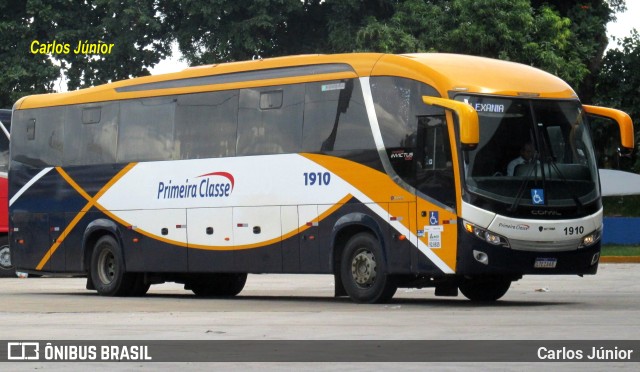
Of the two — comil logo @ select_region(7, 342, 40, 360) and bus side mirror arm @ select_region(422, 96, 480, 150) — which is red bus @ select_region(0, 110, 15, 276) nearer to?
bus side mirror arm @ select_region(422, 96, 480, 150)

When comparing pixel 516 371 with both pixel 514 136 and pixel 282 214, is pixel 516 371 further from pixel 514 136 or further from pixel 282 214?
pixel 282 214

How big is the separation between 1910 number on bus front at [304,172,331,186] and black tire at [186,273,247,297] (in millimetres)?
4142

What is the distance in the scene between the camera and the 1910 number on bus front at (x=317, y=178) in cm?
2022

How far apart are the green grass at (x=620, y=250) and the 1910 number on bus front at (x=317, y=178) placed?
19909mm

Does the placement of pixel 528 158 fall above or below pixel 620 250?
above

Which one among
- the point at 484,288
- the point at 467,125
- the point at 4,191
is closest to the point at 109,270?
the point at 484,288

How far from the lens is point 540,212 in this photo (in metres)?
18.6

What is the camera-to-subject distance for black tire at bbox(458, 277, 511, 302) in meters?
20.7

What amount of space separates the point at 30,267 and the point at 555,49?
22.2 metres

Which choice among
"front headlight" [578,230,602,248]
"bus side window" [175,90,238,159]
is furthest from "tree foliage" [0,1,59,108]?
"front headlight" [578,230,602,248]

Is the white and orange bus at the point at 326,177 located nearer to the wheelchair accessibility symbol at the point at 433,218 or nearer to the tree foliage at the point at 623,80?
the wheelchair accessibility symbol at the point at 433,218

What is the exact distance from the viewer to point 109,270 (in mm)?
24312

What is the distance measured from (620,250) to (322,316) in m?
25.4

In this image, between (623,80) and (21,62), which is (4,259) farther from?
(623,80)
